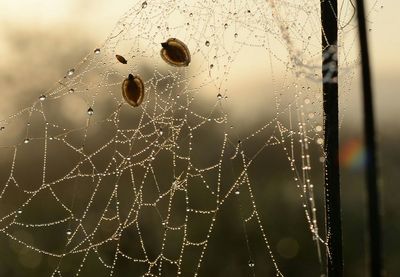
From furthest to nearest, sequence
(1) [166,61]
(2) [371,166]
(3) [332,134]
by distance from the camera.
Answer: (1) [166,61]
(3) [332,134]
(2) [371,166]

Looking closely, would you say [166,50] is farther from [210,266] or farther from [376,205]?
[210,266]

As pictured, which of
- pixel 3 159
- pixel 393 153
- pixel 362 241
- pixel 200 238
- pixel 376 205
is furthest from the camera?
pixel 393 153

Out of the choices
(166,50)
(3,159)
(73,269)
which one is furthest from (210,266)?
(166,50)

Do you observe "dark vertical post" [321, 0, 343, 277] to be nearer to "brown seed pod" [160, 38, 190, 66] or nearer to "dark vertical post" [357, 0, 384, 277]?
"brown seed pod" [160, 38, 190, 66]

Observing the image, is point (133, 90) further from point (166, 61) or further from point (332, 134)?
point (332, 134)

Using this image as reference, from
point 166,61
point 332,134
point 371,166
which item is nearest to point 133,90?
point 166,61

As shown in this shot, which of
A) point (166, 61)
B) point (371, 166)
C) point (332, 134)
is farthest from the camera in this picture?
point (166, 61)

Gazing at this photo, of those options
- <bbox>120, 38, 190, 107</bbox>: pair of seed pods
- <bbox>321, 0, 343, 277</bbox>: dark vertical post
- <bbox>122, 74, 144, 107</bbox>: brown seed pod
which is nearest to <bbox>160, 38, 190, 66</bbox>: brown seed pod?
<bbox>120, 38, 190, 107</bbox>: pair of seed pods
